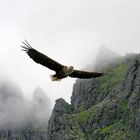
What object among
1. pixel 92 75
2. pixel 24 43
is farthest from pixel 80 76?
pixel 24 43

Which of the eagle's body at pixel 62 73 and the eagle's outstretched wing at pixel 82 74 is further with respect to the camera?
the eagle's outstretched wing at pixel 82 74

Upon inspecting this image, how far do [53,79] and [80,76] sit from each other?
5.00 m

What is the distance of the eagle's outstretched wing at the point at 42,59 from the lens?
129 ft

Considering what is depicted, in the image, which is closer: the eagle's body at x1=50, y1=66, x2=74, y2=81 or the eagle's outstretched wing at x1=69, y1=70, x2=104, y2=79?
the eagle's body at x1=50, y1=66, x2=74, y2=81

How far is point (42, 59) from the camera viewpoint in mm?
40156

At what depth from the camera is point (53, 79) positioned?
39875 mm

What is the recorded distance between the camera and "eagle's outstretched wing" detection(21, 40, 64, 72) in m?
39.3

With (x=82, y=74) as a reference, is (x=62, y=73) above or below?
below

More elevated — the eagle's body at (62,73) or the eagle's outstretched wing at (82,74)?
the eagle's outstretched wing at (82,74)

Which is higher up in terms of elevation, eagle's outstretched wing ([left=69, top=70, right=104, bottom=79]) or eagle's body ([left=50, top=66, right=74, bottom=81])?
eagle's outstretched wing ([left=69, top=70, right=104, bottom=79])

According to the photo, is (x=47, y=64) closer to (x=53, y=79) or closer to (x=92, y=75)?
(x=53, y=79)

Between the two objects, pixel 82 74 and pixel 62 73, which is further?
pixel 82 74

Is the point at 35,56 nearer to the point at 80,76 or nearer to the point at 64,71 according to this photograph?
the point at 64,71

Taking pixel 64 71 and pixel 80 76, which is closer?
pixel 64 71
